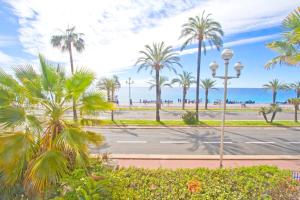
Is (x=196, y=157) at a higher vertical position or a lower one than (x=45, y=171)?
lower

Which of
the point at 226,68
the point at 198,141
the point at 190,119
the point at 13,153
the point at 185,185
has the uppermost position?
the point at 226,68

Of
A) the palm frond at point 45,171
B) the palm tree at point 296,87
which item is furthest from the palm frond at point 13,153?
the palm tree at point 296,87

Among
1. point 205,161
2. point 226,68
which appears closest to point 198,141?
point 205,161

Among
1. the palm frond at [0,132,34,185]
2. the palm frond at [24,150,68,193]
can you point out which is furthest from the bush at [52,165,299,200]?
the palm frond at [0,132,34,185]

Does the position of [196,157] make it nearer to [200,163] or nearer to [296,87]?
[200,163]

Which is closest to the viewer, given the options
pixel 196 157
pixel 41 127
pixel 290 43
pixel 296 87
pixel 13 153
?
pixel 13 153

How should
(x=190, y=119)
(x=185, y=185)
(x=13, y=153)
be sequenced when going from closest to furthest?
(x=13, y=153) → (x=185, y=185) → (x=190, y=119)

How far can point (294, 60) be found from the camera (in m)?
7.97

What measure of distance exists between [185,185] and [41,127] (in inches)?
170

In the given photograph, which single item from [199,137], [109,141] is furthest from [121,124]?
[199,137]

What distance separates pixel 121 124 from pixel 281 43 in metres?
15.3

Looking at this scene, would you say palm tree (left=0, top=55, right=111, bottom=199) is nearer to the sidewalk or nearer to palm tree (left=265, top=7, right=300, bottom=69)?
the sidewalk

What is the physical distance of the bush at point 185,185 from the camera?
556 centimetres

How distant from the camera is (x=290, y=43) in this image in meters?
8.48
